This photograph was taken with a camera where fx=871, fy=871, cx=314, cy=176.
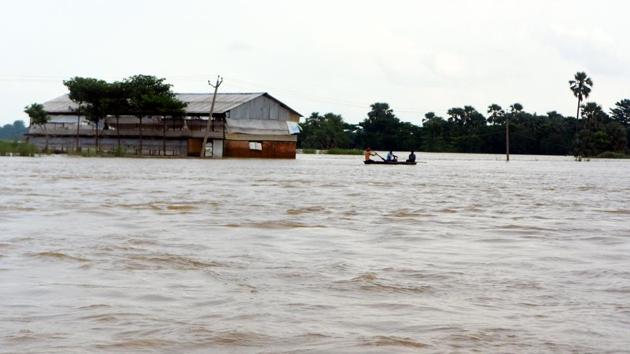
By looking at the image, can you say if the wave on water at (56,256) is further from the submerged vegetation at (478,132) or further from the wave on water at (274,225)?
the submerged vegetation at (478,132)

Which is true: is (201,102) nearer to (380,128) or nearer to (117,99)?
(117,99)

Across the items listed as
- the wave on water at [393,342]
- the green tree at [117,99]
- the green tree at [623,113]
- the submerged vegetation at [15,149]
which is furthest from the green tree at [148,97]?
the green tree at [623,113]

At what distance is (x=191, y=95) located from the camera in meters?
64.9

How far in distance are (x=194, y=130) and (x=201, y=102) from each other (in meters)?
3.18

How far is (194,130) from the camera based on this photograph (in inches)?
2329

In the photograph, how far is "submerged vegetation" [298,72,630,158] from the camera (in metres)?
95.8

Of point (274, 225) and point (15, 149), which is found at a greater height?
point (15, 149)

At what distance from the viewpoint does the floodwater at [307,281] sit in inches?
207

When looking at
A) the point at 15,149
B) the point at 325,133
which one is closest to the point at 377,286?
the point at 15,149

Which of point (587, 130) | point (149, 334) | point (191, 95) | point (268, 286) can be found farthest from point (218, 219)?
point (587, 130)

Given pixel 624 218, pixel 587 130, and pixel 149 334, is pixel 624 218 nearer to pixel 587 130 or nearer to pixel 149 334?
pixel 149 334

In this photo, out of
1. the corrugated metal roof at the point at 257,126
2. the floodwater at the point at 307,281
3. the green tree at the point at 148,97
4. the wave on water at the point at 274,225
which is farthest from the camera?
the corrugated metal roof at the point at 257,126

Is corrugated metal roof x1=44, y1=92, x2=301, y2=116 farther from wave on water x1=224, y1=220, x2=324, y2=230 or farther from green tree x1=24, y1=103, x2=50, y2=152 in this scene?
wave on water x1=224, y1=220, x2=324, y2=230

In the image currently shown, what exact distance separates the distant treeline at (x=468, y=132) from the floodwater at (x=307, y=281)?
3368 inches
